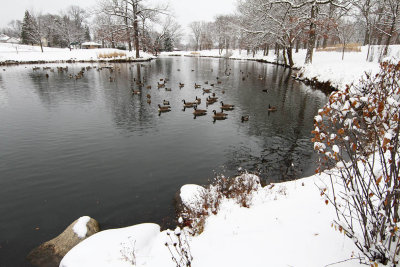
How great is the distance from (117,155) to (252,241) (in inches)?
330

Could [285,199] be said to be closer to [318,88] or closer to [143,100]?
[143,100]

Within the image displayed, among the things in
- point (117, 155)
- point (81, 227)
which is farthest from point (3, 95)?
point (81, 227)

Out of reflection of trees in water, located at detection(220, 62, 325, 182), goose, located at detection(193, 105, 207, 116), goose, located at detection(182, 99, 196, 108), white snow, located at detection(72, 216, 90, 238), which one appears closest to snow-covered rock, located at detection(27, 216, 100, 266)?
white snow, located at detection(72, 216, 90, 238)

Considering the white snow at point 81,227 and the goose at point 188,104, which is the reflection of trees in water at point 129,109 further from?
the white snow at point 81,227

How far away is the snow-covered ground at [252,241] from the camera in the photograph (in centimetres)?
429

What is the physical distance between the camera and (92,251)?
18.9 feet

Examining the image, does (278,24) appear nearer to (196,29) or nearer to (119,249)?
(119,249)

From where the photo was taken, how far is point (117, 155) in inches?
452

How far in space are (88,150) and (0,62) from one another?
2048 inches

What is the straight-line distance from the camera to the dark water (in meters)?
7.81

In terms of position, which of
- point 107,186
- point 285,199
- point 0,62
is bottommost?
point 107,186

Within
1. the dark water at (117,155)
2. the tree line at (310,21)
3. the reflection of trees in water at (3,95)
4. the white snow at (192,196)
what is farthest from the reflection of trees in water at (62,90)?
the tree line at (310,21)

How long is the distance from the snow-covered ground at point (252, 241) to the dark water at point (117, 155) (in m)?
1.53

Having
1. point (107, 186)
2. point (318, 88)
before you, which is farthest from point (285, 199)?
point (318, 88)
